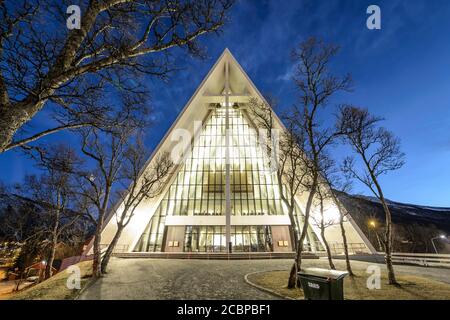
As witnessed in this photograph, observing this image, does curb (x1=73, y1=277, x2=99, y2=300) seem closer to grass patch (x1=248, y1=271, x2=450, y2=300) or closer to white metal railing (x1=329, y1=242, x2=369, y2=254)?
grass patch (x1=248, y1=271, x2=450, y2=300)

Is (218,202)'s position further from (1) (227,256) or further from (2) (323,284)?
(2) (323,284)

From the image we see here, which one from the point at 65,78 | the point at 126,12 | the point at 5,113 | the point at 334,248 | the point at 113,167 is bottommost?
the point at 334,248

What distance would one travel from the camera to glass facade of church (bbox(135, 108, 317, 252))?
2195 centimetres

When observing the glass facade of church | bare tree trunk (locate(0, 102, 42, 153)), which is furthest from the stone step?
bare tree trunk (locate(0, 102, 42, 153))

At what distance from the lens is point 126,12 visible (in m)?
3.68

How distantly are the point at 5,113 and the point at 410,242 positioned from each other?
52.3 m

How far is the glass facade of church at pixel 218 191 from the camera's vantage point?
72.0ft

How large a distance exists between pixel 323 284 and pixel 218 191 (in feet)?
72.0

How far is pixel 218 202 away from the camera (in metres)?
24.9

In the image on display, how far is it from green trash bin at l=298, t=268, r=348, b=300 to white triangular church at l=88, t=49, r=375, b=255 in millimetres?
13827

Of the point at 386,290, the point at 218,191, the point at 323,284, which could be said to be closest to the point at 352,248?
the point at 386,290
